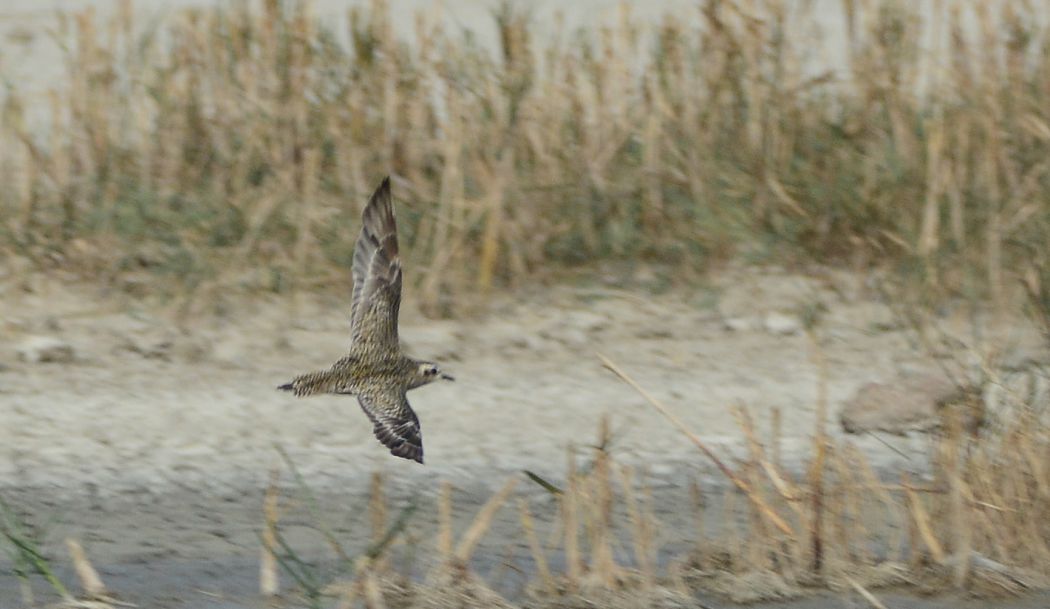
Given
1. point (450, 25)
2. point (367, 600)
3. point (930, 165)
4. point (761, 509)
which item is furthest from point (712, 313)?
point (450, 25)

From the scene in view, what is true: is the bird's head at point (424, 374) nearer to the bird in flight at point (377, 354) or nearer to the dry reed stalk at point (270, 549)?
the bird in flight at point (377, 354)

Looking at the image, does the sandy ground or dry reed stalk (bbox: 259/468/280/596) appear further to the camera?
the sandy ground

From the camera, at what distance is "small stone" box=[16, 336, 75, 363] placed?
6.40m

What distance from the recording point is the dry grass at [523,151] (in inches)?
276

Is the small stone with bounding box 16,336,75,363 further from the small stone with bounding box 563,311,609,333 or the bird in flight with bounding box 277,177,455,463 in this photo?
the bird in flight with bounding box 277,177,455,463

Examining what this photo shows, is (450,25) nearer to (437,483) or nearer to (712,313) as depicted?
(712,313)

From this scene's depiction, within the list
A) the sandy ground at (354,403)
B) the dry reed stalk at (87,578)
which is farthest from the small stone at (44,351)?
the dry reed stalk at (87,578)

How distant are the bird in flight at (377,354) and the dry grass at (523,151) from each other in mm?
2288

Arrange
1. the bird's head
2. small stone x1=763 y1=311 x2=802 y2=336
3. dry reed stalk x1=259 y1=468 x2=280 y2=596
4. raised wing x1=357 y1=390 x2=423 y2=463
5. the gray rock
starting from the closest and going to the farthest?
raised wing x1=357 y1=390 x2=423 y2=463 → dry reed stalk x1=259 y1=468 x2=280 y2=596 → the bird's head → the gray rock → small stone x1=763 y1=311 x2=802 y2=336

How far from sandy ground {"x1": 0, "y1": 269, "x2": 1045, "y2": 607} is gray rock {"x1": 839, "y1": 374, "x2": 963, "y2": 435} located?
0.06 m

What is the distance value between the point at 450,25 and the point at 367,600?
263 inches

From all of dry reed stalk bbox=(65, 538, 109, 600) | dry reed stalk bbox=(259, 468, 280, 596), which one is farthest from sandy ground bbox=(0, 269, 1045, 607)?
dry reed stalk bbox=(65, 538, 109, 600)

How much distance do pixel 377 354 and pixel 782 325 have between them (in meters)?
2.79

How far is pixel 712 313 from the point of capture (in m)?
7.01
